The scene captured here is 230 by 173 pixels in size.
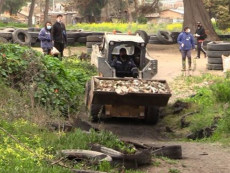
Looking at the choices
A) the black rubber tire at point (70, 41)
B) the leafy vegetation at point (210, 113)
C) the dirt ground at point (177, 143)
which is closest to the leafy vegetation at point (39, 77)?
the dirt ground at point (177, 143)

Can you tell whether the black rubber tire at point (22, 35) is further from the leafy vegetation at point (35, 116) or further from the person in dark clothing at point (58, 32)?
the leafy vegetation at point (35, 116)

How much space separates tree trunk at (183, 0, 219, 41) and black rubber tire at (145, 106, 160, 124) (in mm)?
23421

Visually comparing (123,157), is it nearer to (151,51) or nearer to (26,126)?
(26,126)

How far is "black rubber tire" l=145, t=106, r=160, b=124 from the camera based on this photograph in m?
A: 15.2

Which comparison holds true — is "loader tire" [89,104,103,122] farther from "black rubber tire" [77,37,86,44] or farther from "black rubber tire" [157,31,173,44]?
"black rubber tire" [157,31,173,44]

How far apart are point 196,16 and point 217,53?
13954 millimetres

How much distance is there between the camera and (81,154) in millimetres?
8727

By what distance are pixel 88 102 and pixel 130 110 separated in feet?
3.34

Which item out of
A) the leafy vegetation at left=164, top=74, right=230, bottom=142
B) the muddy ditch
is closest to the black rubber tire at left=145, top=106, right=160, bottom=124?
the leafy vegetation at left=164, top=74, right=230, bottom=142

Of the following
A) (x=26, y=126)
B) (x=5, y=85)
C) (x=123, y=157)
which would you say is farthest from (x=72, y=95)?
(x=123, y=157)

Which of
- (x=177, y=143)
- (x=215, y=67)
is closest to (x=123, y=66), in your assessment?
(x=177, y=143)

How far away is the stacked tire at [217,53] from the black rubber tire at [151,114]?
990cm

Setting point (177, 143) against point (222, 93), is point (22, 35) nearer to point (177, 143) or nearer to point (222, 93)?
point (222, 93)

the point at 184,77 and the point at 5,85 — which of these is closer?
the point at 5,85
